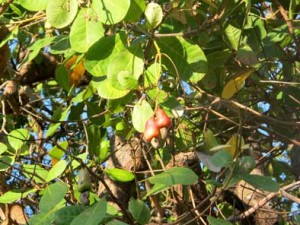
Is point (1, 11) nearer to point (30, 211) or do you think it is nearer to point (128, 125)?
point (128, 125)

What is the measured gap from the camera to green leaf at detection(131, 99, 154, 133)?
1103 millimetres

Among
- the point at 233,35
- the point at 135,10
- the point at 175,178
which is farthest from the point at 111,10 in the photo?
the point at 233,35

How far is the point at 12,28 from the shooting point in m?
1.59

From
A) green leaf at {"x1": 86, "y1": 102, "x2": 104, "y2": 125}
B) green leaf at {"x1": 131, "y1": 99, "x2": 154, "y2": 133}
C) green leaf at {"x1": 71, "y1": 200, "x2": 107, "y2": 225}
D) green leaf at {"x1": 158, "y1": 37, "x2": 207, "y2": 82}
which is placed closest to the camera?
green leaf at {"x1": 71, "y1": 200, "x2": 107, "y2": 225}

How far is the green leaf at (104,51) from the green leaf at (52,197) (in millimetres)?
208

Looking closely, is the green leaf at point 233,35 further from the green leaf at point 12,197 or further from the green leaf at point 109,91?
the green leaf at point 12,197

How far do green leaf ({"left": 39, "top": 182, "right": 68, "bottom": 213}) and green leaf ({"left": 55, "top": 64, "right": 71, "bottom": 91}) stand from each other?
42cm

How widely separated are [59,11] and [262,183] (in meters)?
0.44

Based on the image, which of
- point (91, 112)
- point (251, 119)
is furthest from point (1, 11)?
point (251, 119)

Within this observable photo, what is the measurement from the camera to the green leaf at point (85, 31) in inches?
44.6

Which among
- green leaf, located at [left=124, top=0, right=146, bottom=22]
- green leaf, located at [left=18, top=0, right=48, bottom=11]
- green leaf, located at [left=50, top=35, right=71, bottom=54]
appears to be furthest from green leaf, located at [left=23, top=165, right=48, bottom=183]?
green leaf, located at [left=124, top=0, right=146, bottom=22]

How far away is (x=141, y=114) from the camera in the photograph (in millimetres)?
1111

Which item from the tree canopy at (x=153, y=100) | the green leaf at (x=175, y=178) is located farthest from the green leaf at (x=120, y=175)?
the green leaf at (x=175, y=178)

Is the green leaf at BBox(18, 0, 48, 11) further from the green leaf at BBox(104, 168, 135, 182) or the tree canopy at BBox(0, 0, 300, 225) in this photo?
the green leaf at BBox(104, 168, 135, 182)
